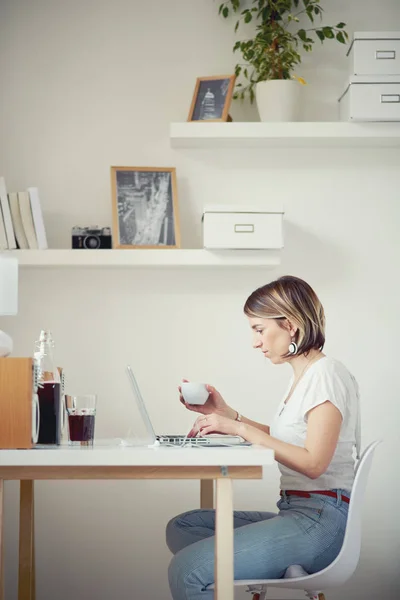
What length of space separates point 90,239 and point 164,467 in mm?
1583

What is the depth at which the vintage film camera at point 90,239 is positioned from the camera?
322cm

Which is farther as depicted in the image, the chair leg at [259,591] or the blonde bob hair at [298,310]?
the blonde bob hair at [298,310]

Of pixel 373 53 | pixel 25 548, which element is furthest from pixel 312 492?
pixel 373 53

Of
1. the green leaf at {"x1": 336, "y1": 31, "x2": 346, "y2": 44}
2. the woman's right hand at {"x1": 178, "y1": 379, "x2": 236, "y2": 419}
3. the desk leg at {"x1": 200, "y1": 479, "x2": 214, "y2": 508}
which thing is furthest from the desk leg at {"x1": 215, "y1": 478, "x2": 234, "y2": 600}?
the green leaf at {"x1": 336, "y1": 31, "x2": 346, "y2": 44}

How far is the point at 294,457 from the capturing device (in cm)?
205

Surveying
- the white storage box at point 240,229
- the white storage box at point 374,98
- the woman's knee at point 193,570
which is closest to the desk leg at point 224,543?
the woman's knee at point 193,570

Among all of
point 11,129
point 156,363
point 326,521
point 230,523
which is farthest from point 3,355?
point 11,129

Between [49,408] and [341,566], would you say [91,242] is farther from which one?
[341,566]

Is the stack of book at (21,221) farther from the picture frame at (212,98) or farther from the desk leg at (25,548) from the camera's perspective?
the desk leg at (25,548)

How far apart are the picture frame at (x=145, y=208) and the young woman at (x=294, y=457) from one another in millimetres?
839

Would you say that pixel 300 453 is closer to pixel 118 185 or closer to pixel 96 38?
pixel 118 185

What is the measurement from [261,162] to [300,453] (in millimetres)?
1657

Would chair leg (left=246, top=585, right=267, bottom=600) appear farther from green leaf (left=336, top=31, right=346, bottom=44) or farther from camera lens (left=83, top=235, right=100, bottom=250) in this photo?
green leaf (left=336, top=31, right=346, bottom=44)

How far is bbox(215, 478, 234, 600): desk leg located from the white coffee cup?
1.53 ft
